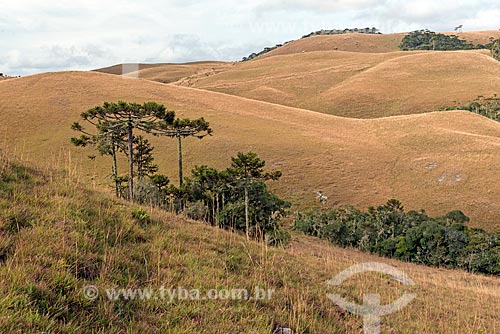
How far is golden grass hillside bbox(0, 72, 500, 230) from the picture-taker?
46875mm

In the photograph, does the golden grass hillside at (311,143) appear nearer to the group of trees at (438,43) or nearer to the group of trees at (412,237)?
the group of trees at (412,237)

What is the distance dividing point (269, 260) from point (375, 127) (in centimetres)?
7150

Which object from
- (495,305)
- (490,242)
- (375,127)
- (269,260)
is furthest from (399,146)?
(269,260)

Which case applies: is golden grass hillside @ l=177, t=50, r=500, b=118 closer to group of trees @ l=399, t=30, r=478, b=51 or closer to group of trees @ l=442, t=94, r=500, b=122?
group of trees @ l=442, t=94, r=500, b=122

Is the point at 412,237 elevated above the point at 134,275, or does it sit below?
below

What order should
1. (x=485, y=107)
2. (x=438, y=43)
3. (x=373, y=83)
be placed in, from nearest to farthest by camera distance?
(x=485, y=107) → (x=373, y=83) → (x=438, y=43)

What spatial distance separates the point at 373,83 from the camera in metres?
116

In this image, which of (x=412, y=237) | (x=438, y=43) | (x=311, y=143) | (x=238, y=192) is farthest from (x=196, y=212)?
(x=438, y=43)

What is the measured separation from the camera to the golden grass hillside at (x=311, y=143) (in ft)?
154

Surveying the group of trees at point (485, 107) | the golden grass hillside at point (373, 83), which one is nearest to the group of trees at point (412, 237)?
the golden grass hillside at point (373, 83)

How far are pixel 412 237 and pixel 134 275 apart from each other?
30.5 m

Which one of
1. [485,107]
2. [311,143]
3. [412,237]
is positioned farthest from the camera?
[485,107]

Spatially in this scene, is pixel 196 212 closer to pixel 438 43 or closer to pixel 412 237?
pixel 412 237

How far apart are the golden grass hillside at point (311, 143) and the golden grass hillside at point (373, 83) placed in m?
25.6
